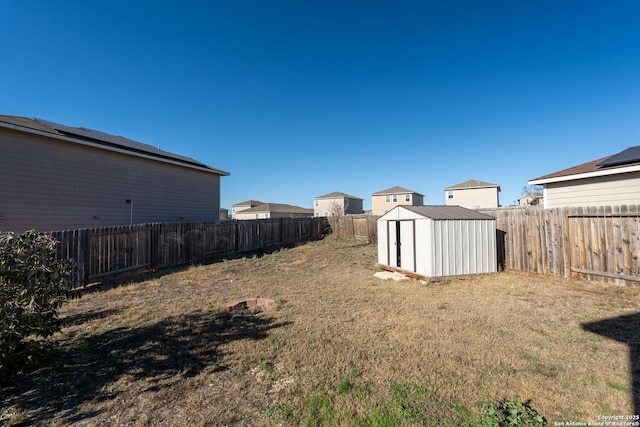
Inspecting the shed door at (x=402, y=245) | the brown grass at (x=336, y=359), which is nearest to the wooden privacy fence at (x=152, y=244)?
the brown grass at (x=336, y=359)

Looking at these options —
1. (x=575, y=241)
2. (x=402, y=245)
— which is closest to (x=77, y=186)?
(x=402, y=245)

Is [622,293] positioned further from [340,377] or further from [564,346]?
[340,377]

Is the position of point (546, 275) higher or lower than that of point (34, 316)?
lower

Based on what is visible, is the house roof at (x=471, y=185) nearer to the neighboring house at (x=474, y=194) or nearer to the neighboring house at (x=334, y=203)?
the neighboring house at (x=474, y=194)

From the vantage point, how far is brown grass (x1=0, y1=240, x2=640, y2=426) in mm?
2510

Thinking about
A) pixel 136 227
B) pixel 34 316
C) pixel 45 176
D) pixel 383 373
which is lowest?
pixel 383 373

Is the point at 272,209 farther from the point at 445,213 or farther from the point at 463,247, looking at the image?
the point at 463,247

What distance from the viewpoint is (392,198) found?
39.2m

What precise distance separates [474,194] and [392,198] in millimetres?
A: 10251

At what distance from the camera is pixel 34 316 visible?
2.91 m

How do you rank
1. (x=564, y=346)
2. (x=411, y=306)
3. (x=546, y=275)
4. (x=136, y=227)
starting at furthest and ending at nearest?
(x=136, y=227)
(x=546, y=275)
(x=411, y=306)
(x=564, y=346)

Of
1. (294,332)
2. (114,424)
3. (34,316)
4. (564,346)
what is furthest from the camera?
(294,332)

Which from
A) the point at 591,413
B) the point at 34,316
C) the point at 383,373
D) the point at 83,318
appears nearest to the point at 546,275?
the point at 591,413

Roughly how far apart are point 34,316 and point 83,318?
99.8 inches
